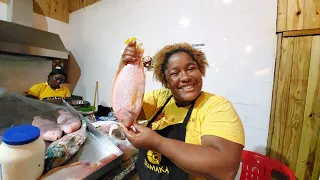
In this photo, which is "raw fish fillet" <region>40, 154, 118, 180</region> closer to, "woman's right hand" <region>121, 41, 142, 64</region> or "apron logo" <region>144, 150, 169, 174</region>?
"apron logo" <region>144, 150, 169, 174</region>

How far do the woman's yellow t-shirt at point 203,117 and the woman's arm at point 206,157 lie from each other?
0.13 feet

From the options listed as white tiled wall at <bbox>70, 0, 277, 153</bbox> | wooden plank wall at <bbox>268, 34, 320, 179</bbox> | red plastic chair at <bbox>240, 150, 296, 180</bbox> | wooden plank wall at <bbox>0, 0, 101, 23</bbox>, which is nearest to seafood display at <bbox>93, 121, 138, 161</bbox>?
red plastic chair at <bbox>240, 150, 296, 180</bbox>

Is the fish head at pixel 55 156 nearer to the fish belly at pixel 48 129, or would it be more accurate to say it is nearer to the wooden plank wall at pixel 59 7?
the fish belly at pixel 48 129

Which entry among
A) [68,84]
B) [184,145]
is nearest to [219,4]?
[184,145]

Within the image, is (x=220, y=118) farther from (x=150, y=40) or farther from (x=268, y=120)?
(x=150, y=40)

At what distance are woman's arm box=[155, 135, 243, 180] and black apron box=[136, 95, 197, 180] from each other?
0.58 ft

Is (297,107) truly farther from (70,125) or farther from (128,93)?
(70,125)

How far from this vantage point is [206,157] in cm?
45

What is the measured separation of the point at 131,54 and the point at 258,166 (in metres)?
1.16

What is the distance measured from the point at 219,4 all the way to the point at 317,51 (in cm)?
83

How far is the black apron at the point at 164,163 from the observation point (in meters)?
0.64

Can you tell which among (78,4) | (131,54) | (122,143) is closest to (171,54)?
(131,54)

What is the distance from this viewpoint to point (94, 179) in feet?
2.07

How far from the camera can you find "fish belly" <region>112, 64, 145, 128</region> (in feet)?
1.77
